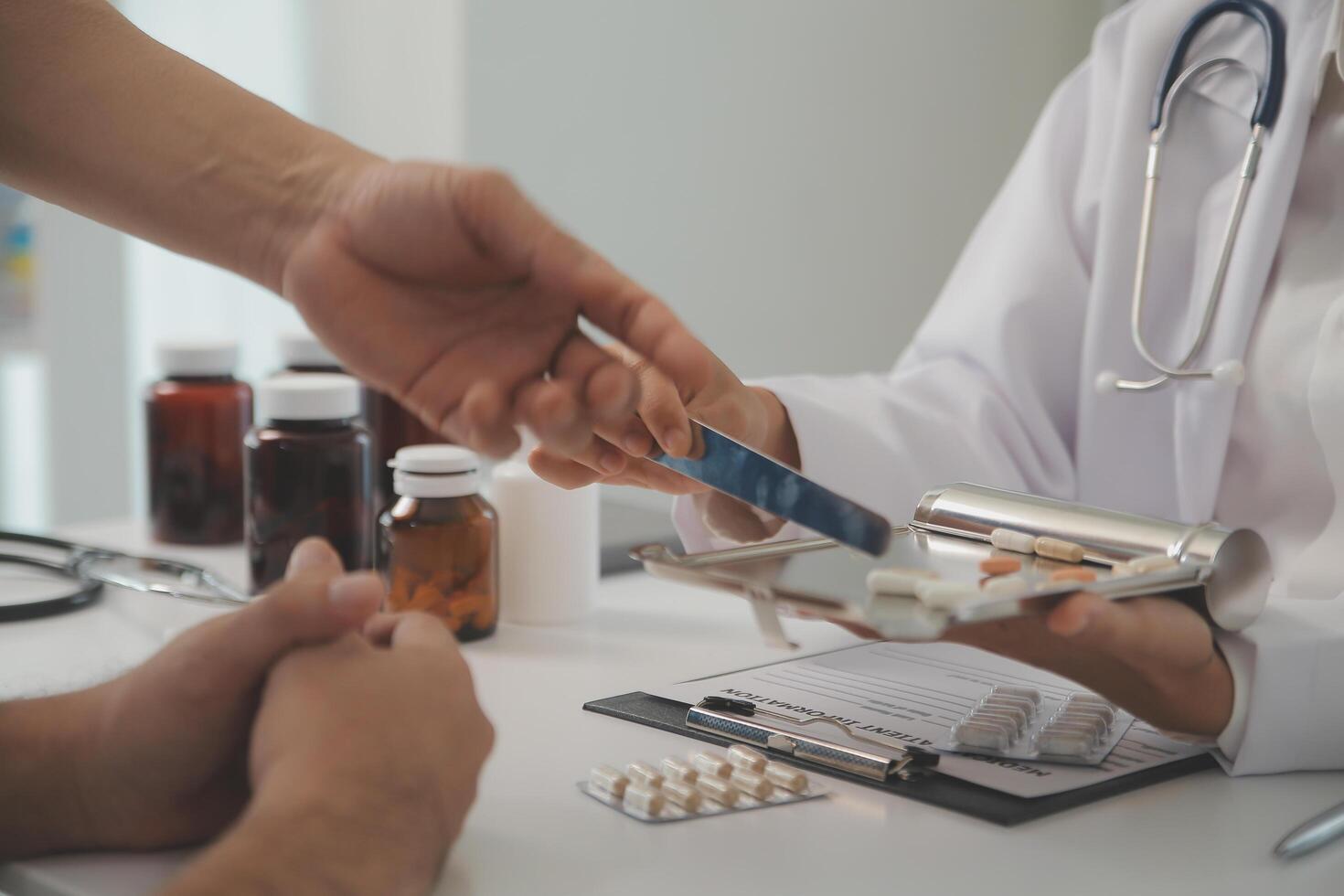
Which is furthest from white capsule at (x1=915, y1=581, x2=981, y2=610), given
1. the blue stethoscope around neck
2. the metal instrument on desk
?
the blue stethoscope around neck

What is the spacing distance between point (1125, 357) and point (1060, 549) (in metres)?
0.42

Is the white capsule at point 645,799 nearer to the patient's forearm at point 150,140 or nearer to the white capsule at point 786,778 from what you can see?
the white capsule at point 786,778

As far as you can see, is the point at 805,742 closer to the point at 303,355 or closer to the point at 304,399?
the point at 304,399

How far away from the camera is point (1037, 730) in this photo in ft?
2.06

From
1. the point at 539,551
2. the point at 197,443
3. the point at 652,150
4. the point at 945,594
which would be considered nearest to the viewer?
the point at 945,594

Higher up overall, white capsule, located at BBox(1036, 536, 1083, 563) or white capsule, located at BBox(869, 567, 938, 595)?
white capsule, located at BBox(869, 567, 938, 595)

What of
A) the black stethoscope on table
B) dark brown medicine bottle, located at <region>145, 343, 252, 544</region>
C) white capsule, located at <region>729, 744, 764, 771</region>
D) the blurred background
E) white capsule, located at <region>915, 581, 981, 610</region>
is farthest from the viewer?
the blurred background

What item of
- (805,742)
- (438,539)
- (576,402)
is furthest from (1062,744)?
(438,539)

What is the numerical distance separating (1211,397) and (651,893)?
0.62 metres

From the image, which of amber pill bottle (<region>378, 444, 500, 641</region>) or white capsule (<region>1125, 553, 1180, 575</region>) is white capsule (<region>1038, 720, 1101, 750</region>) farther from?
amber pill bottle (<region>378, 444, 500, 641</region>)

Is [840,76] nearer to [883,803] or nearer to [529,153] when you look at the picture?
[529,153]

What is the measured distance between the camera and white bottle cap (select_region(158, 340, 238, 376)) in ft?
3.67

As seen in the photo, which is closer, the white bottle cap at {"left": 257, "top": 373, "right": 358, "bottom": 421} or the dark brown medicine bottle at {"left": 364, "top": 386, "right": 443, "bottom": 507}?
the white bottle cap at {"left": 257, "top": 373, "right": 358, "bottom": 421}

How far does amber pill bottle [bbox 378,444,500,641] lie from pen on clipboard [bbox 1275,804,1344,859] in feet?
1.59
